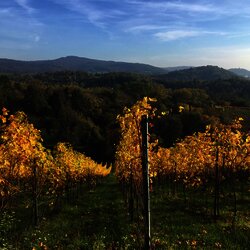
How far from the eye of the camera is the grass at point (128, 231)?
16.5 meters

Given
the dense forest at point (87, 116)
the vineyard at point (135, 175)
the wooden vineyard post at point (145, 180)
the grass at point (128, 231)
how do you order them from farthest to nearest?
the dense forest at point (87, 116), the grass at point (128, 231), the vineyard at point (135, 175), the wooden vineyard post at point (145, 180)

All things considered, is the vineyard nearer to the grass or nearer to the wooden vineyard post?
the grass

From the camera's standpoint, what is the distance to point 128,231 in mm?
20203

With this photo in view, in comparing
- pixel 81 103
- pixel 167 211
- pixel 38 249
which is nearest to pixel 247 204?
pixel 167 211

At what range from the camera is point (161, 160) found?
4991cm

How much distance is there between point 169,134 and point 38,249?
131 metres

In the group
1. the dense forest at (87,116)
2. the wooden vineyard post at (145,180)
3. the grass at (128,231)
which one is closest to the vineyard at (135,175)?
the grass at (128,231)

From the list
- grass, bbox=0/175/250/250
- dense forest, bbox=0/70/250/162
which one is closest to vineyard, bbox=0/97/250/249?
grass, bbox=0/175/250/250

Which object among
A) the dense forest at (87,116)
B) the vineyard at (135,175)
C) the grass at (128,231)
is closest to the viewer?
the vineyard at (135,175)

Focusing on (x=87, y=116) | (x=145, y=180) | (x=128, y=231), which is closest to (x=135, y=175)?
(x=145, y=180)

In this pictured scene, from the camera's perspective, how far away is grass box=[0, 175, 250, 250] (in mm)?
16547

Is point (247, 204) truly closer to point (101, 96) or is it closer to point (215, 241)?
point (215, 241)

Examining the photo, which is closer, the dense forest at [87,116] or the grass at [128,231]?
the grass at [128,231]

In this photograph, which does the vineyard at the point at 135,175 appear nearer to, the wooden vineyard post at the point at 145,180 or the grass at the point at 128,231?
the grass at the point at 128,231
